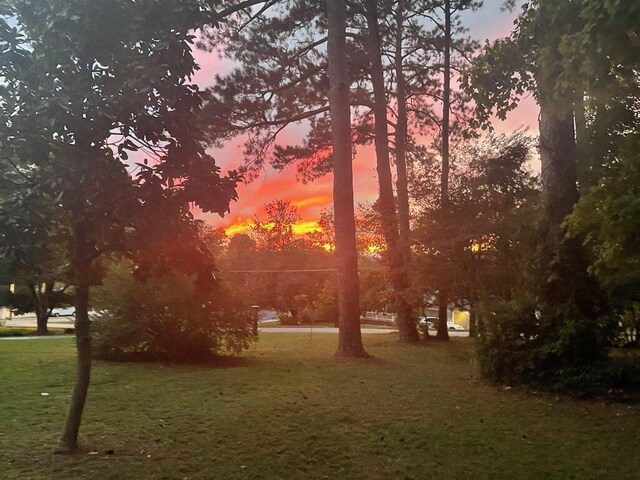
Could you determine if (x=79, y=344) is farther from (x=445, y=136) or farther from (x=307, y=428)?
(x=445, y=136)

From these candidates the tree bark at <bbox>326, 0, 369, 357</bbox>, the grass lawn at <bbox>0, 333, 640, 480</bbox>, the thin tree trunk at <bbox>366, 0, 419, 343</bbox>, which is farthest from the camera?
the thin tree trunk at <bbox>366, 0, 419, 343</bbox>

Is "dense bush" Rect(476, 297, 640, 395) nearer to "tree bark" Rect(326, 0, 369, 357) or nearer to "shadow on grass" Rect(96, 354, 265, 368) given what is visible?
"tree bark" Rect(326, 0, 369, 357)

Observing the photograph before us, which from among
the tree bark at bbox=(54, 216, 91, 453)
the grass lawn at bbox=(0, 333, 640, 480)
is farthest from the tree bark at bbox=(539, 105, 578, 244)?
the tree bark at bbox=(54, 216, 91, 453)

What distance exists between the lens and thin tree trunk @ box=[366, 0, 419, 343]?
1975cm

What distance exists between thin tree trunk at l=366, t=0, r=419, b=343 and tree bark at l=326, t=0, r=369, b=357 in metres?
4.87

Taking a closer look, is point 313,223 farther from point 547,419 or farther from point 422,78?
point 547,419

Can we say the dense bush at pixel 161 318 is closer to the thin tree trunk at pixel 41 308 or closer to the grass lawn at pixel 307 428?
the grass lawn at pixel 307 428

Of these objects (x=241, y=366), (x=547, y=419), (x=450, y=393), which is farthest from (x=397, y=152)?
(x=547, y=419)

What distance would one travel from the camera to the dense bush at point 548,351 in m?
8.84

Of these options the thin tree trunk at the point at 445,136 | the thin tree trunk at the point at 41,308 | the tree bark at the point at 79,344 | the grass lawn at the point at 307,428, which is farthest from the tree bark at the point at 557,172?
the thin tree trunk at the point at 41,308

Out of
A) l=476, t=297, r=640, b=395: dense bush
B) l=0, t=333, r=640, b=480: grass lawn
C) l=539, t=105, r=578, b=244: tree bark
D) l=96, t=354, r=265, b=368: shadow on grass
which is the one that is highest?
l=539, t=105, r=578, b=244: tree bark

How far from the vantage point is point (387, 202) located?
2081 centimetres

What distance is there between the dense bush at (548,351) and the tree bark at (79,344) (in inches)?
263

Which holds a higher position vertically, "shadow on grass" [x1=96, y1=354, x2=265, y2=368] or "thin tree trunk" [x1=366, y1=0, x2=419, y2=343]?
"thin tree trunk" [x1=366, y1=0, x2=419, y2=343]
